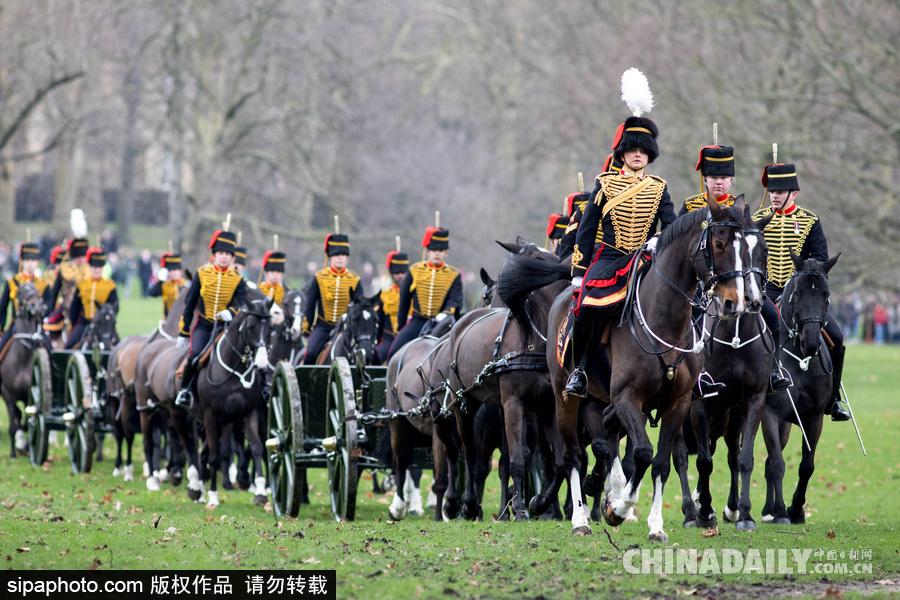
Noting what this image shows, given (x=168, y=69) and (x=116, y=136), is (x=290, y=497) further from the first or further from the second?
(x=116, y=136)

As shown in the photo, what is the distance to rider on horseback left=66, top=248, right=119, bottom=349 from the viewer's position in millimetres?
17555

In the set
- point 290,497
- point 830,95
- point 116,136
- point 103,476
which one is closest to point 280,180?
point 116,136

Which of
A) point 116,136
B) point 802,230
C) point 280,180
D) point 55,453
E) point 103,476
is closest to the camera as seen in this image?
point 802,230

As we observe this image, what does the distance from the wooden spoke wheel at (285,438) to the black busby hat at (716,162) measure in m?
3.76

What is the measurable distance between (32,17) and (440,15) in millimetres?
21973

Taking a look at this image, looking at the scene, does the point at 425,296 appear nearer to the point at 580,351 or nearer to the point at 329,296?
the point at 329,296

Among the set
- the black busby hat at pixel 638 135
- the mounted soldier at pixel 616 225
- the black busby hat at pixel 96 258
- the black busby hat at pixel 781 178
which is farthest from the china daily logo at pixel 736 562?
the black busby hat at pixel 96 258

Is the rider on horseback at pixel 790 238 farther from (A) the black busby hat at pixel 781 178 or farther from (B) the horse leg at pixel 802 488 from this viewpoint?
(B) the horse leg at pixel 802 488

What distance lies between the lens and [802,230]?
953cm

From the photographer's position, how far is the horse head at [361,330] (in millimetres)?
11656

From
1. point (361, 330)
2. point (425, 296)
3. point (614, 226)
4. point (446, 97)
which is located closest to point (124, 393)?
point (361, 330)

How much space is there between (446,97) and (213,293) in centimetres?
3136

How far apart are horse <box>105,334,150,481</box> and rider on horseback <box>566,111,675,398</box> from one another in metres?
8.11

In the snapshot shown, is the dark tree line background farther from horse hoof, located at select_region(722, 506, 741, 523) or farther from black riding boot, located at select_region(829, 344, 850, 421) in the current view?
horse hoof, located at select_region(722, 506, 741, 523)
